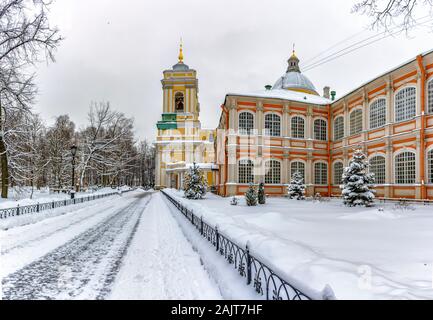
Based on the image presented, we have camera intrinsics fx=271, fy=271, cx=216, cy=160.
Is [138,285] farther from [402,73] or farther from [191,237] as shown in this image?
[402,73]

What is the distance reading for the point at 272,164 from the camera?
27.0 m

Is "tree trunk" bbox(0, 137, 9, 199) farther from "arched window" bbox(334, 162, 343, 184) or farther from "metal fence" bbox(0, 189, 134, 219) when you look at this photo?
"arched window" bbox(334, 162, 343, 184)

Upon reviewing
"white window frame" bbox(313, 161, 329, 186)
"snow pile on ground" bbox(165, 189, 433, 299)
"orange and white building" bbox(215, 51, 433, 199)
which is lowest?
"snow pile on ground" bbox(165, 189, 433, 299)

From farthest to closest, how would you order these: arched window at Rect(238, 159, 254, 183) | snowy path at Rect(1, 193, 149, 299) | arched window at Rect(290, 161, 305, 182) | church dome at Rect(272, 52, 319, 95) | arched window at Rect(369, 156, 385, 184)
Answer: church dome at Rect(272, 52, 319, 95)
arched window at Rect(290, 161, 305, 182)
arched window at Rect(238, 159, 254, 183)
arched window at Rect(369, 156, 385, 184)
snowy path at Rect(1, 193, 149, 299)

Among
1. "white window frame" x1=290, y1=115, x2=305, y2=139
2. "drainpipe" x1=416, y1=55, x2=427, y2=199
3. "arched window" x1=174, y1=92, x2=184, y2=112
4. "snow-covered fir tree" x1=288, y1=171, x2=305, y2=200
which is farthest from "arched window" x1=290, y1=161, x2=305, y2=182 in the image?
"arched window" x1=174, y1=92, x2=184, y2=112

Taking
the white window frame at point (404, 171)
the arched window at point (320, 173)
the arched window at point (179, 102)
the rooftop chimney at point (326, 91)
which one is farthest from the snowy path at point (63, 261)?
the arched window at point (179, 102)

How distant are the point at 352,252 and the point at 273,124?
885 inches

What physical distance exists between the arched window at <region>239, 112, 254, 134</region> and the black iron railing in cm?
1933

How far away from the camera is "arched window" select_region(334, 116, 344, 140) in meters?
27.2

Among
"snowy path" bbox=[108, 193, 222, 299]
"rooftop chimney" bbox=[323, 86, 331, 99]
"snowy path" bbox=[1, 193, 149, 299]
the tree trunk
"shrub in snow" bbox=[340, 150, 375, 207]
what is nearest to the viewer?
"snowy path" bbox=[108, 193, 222, 299]

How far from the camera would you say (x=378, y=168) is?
22.0 meters

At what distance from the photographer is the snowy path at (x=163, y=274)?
4145mm

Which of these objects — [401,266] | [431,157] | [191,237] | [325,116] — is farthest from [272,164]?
[401,266]

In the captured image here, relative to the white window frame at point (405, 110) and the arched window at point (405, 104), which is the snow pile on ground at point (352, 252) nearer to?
the white window frame at point (405, 110)
